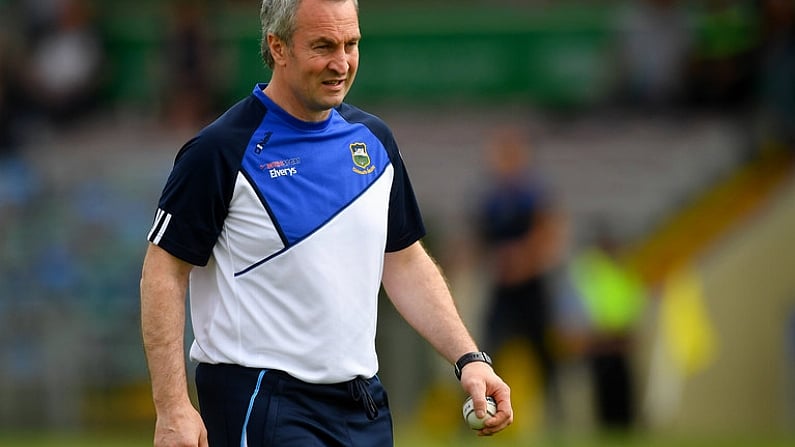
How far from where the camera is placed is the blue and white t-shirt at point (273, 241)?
5445 millimetres

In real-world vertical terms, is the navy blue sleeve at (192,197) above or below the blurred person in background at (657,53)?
above

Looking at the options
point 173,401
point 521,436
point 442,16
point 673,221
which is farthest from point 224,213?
point 442,16

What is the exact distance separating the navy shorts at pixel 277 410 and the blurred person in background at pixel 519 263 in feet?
30.7

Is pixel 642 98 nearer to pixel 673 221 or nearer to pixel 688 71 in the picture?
pixel 688 71

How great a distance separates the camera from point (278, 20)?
560 centimetres

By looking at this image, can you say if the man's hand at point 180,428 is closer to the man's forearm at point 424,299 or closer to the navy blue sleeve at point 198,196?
the navy blue sleeve at point 198,196

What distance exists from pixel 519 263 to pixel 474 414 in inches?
371

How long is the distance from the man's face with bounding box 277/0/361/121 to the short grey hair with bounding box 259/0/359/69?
0.07 feet

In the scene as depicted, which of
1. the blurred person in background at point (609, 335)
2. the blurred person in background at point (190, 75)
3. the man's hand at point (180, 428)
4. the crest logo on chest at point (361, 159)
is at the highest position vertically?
the crest logo on chest at point (361, 159)

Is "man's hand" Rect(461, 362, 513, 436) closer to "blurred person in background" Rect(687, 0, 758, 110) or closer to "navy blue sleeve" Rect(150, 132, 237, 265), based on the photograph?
"navy blue sleeve" Rect(150, 132, 237, 265)

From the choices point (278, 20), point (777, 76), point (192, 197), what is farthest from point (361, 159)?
point (777, 76)

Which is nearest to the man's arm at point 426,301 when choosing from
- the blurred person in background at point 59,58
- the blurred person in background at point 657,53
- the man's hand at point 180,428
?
the man's hand at point 180,428

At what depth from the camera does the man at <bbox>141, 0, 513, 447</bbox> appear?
5.43m

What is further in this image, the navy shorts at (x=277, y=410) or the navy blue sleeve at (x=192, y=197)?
the navy shorts at (x=277, y=410)
